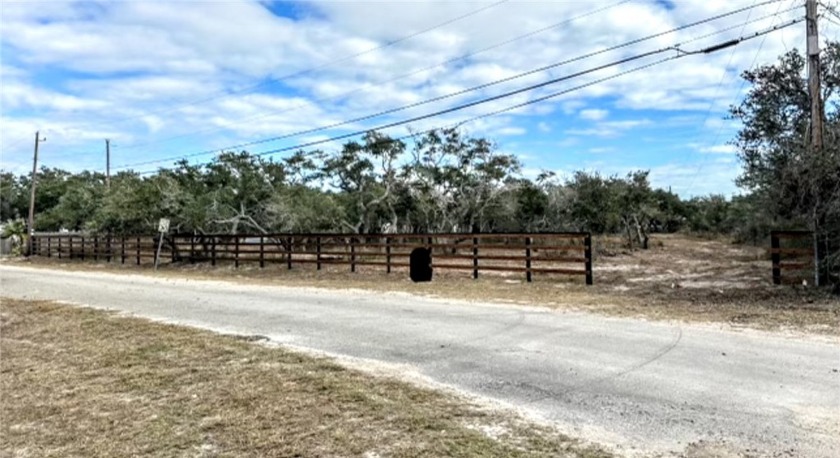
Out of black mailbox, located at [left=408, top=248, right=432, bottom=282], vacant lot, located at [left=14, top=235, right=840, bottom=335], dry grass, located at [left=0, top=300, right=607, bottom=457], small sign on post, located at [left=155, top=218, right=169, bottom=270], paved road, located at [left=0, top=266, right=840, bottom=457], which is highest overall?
small sign on post, located at [left=155, top=218, right=169, bottom=270]

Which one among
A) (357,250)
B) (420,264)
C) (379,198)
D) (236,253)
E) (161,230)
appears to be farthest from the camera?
(379,198)

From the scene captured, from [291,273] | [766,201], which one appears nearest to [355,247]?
[291,273]

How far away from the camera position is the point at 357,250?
1747 centimetres

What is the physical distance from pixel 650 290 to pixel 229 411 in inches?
367

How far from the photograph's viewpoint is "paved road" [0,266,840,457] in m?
3.77

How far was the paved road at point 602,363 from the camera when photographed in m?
3.77

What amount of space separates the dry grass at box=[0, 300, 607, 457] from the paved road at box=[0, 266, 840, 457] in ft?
1.76

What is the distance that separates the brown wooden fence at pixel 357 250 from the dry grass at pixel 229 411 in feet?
26.9

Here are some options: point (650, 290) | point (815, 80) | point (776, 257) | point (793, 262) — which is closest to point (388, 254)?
point (650, 290)

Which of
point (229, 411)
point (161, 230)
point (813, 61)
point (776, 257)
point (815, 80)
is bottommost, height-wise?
point (229, 411)

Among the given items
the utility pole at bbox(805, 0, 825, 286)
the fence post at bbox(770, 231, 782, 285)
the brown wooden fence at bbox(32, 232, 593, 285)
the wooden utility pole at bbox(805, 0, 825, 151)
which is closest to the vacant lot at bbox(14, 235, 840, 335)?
the fence post at bbox(770, 231, 782, 285)

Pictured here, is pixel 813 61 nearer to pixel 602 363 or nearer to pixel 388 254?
pixel 602 363

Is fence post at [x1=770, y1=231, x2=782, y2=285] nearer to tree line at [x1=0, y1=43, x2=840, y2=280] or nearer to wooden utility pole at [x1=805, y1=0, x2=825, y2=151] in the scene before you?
wooden utility pole at [x1=805, y1=0, x2=825, y2=151]

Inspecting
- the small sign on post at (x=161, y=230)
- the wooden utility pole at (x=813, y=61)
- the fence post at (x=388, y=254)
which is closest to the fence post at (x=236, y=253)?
the small sign on post at (x=161, y=230)
